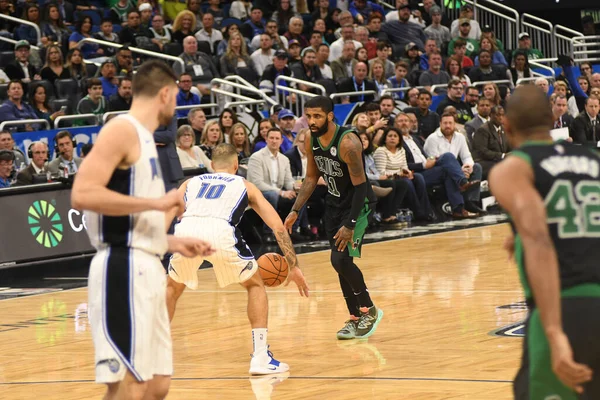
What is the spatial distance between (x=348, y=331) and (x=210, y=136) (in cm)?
713

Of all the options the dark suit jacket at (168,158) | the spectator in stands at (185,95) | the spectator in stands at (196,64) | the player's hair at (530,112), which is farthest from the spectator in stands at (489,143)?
the player's hair at (530,112)

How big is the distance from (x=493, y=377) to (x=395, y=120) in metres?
11.1

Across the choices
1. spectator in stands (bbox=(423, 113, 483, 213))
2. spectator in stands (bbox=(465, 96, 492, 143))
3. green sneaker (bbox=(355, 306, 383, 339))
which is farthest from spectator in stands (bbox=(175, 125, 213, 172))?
green sneaker (bbox=(355, 306, 383, 339))

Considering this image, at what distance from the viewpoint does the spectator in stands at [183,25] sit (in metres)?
20.5

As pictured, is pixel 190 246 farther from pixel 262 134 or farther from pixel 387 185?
pixel 387 185

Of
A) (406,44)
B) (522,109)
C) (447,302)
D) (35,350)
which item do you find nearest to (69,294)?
(35,350)

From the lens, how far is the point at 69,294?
12.5m

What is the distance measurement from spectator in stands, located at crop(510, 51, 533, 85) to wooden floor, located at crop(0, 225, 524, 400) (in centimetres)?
1048

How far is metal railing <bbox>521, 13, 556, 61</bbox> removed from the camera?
2733cm

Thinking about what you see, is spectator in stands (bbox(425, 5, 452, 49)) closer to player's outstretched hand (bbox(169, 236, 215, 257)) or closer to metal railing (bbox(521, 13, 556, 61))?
metal railing (bbox(521, 13, 556, 61))

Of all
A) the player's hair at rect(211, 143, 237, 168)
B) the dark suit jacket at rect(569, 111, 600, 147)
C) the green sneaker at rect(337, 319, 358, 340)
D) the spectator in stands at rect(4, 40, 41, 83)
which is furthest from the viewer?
the dark suit jacket at rect(569, 111, 600, 147)

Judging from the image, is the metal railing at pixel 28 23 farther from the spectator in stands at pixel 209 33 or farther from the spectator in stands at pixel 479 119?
the spectator in stands at pixel 479 119

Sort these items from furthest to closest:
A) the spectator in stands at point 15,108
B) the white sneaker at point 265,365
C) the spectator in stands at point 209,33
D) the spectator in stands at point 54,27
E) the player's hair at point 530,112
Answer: the spectator in stands at point 209,33 < the spectator in stands at point 54,27 < the spectator in stands at point 15,108 < the white sneaker at point 265,365 < the player's hair at point 530,112

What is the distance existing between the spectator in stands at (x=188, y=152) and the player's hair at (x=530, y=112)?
11357mm
